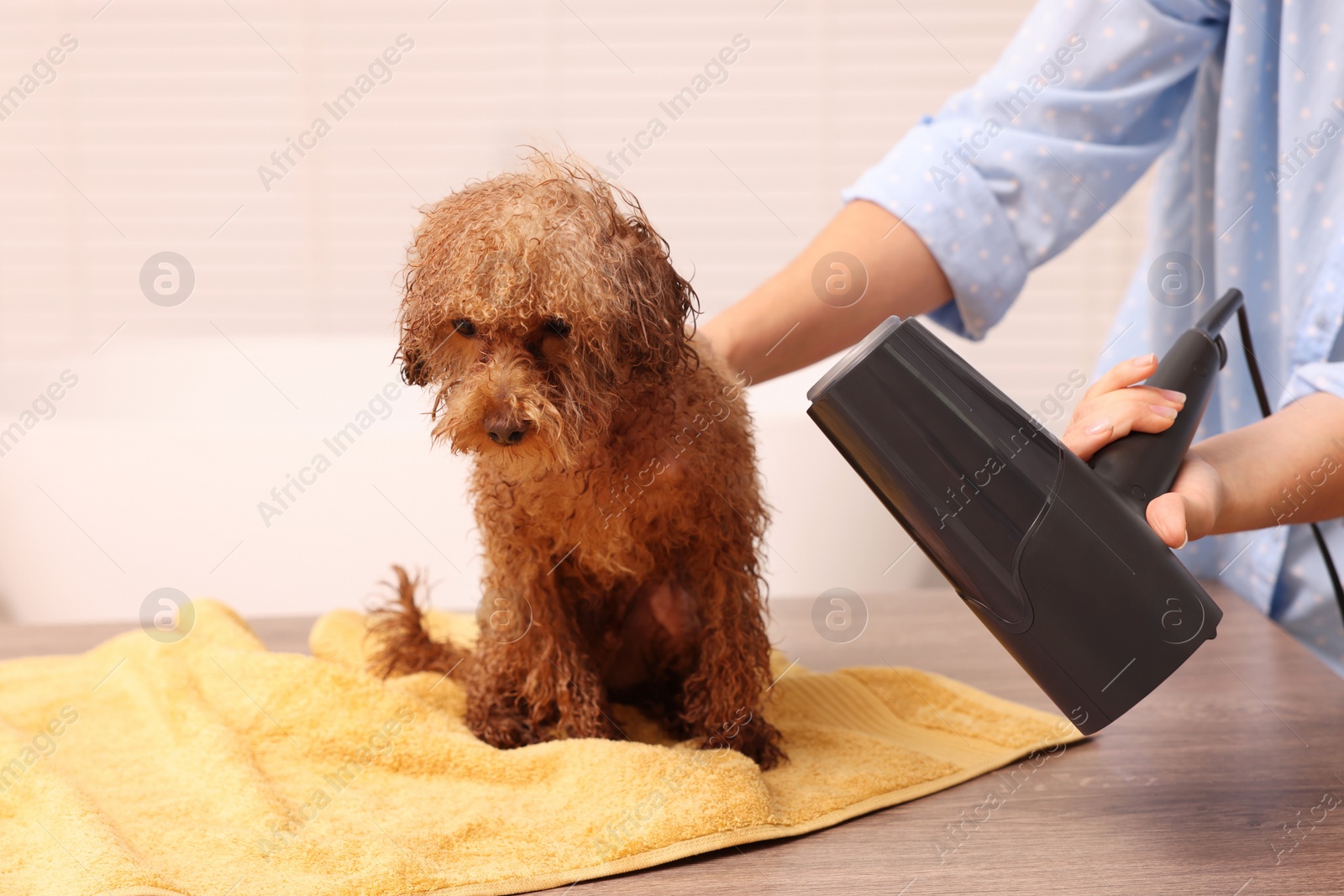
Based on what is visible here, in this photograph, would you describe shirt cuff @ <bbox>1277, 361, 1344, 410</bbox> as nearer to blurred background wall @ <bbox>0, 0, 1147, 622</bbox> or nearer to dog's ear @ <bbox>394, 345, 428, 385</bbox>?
dog's ear @ <bbox>394, 345, 428, 385</bbox>

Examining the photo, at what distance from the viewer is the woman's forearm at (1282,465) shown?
2.71ft

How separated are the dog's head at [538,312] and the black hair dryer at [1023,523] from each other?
6.2 inches

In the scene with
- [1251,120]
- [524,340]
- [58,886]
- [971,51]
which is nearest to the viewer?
[58,886]

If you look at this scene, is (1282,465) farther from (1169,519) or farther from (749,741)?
(749,741)

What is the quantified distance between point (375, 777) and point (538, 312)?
40 centimetres

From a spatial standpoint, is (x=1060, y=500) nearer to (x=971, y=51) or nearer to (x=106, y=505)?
(x=106, y=505)

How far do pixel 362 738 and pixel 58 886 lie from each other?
269 mm

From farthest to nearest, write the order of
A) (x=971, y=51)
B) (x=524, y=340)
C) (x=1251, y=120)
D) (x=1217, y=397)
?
(x=971, y=51)
(x=1217, y=397)
(x=1251, y=120)
(x=524, y=340)

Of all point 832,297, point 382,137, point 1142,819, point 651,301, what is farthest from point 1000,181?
point 382,137

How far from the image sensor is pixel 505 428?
0.74 meters

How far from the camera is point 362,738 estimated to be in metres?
0.91

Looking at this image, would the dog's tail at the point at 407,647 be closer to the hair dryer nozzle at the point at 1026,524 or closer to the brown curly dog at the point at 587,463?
the brown curly dog at the point at 587,463

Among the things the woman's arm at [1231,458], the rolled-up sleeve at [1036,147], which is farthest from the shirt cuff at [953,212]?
the woman's arm at [1231,458]

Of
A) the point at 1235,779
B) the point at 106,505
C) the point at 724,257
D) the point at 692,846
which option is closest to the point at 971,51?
the point at 724,257
